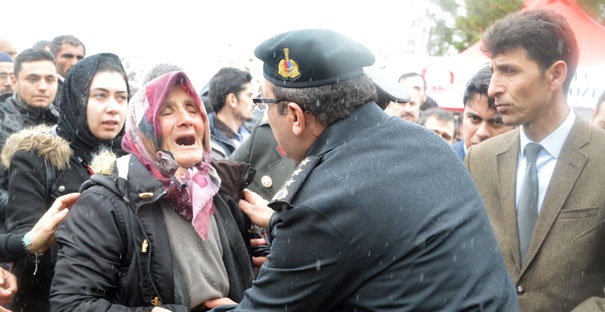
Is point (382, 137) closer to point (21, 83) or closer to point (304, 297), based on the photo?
point (304, 297)

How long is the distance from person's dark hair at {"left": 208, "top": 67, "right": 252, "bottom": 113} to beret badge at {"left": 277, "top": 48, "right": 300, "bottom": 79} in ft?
16.2

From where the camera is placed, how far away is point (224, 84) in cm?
739

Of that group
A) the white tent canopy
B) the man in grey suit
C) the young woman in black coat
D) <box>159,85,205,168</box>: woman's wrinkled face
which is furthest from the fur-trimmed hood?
the white tent canopy

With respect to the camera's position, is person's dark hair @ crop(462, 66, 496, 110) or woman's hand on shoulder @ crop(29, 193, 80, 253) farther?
person's dark hair @ crop(462, 66, 496, 110)

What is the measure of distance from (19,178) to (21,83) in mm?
2701

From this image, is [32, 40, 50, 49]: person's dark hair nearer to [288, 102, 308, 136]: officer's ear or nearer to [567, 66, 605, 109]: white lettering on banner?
[567, 66, 605, 109]: white lettering on banner

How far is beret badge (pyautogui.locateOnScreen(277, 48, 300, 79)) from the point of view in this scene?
2.35 m

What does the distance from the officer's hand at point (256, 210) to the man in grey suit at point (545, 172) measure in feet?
3.72

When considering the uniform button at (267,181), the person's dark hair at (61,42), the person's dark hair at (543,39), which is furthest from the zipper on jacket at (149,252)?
the person's dark hair at (61,42)

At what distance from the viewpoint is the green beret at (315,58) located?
2299 mm

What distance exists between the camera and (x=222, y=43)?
38.5ft

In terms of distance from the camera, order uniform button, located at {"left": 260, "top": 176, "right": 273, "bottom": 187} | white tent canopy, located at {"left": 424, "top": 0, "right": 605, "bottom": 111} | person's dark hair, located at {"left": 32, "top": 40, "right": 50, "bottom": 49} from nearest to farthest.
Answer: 1. uniform button, located at {"left": 260, "top": 176, "right": 273, "bottom": 187}
2. person's dark hair, located at {"left": 32, "top": 40, "right": 50, "bottom": 49}
3. white tent canopy, located at {"left": 424, "top": 0, "right": 605, "bottom": 111}

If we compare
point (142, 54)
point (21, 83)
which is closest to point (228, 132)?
point (21, 83)

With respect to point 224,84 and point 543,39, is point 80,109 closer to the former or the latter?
point 543,39
